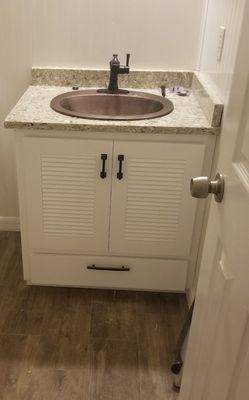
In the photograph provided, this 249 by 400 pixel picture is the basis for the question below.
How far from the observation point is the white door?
691mm

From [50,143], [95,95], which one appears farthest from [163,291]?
[95,95]

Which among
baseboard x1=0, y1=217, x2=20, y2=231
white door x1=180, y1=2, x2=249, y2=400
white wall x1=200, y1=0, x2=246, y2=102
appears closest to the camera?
white door x1=180, y1=2, x2=249, y2=400

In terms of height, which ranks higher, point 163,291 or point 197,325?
point 197,325

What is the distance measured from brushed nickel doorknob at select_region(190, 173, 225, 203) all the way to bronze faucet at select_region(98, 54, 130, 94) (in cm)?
114

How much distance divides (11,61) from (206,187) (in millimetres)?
1507

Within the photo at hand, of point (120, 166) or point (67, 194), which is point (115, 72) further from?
point (67, 194)

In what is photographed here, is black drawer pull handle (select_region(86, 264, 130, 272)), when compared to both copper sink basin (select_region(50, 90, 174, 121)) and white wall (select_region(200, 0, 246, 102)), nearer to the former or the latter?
copper sink basin (select_region(50, 90, 174, 121))

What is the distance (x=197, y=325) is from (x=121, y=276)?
86 centimetres

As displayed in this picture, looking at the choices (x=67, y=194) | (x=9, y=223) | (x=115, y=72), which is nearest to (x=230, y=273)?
(x=67, y=194)

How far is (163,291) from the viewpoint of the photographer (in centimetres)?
192

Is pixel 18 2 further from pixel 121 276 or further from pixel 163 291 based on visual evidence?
pixel 163 291

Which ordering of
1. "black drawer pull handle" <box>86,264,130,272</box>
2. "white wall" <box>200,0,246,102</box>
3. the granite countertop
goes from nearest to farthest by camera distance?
1. "white wall" <box>200,0,246,102</box>
2. the granite countertop
3. "black drawer pull handle" <box>86,264,130,272</box>

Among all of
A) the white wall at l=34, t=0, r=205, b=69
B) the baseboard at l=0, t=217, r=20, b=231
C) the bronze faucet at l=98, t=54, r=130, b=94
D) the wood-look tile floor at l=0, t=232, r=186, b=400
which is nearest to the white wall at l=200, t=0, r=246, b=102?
the white wall at l=34, t=0, r=205, b=69

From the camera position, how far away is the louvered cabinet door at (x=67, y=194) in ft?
5.27
